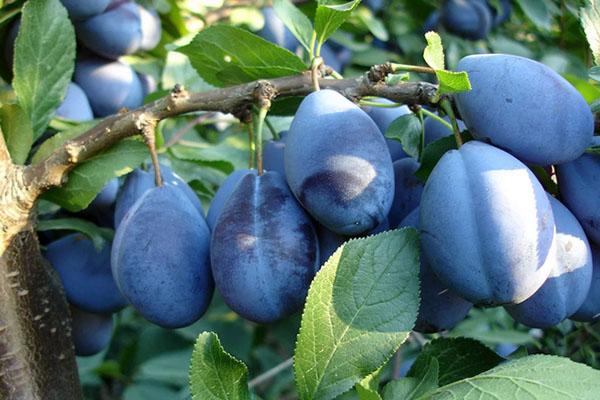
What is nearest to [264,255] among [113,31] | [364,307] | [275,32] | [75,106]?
[364,307]

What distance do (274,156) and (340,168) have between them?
25 cm

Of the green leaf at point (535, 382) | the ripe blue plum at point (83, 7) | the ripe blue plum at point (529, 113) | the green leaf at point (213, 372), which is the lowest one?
the green leaf at point (213, 372)

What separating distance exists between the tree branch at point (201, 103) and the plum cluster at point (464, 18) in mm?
1252

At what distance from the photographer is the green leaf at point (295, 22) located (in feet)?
2.90

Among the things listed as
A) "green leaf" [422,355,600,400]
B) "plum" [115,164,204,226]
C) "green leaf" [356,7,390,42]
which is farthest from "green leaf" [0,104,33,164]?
"green leaf" [356,7,390,42]

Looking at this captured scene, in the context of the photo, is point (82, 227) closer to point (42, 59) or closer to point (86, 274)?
point (86, 274)

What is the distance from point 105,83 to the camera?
1.27 meters

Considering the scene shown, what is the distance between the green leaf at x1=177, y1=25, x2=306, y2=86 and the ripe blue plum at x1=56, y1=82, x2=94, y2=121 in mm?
319

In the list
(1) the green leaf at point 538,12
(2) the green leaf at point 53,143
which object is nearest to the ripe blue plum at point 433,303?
(2) the green leaf at point 53,143

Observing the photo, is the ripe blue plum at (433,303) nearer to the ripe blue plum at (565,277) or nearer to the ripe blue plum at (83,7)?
the ripe blue plum at (565,277)

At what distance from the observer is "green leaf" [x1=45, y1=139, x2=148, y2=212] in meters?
0.85

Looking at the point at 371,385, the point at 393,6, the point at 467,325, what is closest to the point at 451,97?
the point at 371,385

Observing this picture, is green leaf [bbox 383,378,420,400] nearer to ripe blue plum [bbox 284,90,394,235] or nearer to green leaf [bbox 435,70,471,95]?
ripe blue plum [bbox 284,90,394,235]

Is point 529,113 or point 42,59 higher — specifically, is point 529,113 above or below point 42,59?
above
